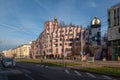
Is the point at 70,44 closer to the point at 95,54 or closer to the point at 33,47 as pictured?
the point at 95,54

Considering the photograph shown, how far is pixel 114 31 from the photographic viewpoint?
73.2m

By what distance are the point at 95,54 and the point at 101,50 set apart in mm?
2732

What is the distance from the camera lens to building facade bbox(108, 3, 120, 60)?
71125 millimetres

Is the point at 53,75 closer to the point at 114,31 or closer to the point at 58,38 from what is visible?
the point at 114,31

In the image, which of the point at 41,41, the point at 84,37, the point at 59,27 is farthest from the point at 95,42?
the point at 41,41

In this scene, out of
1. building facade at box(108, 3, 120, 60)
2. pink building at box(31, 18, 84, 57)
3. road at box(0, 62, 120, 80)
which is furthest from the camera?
pink building at box(31, 18, 84, 57)

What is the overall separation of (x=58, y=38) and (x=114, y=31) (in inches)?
2512

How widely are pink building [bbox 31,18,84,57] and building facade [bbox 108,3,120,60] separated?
141ft

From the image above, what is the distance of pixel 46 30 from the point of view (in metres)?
145

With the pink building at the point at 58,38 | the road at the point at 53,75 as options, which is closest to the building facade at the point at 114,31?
the pink building at the point at 58,38

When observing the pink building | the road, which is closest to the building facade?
the pink building

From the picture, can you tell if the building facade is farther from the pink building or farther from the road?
the road

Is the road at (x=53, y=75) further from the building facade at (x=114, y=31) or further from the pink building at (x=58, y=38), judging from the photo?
the pink building at (x=58, y=38)

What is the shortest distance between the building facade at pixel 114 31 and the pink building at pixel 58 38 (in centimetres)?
4289
